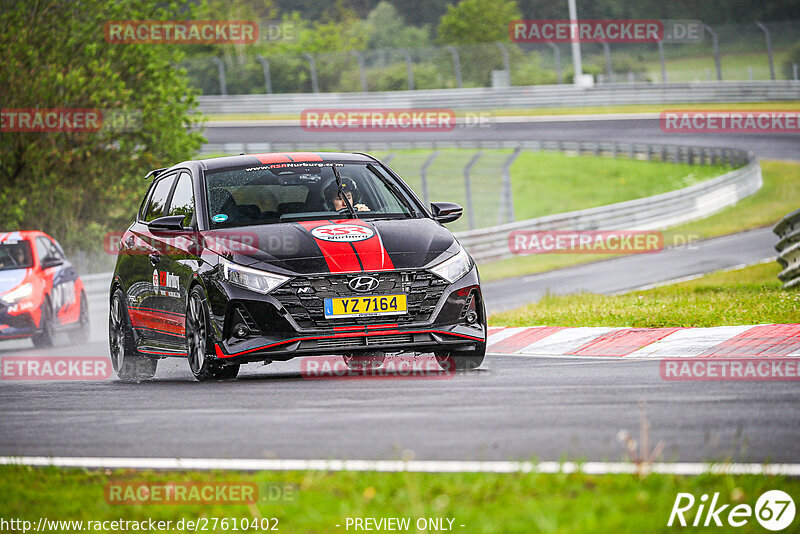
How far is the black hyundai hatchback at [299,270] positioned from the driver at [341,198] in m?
0.01

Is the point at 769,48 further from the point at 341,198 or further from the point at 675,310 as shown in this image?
the point at 341,198

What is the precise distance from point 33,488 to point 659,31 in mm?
54359

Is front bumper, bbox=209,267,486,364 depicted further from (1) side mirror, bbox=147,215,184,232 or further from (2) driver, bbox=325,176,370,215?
(2) driver, bbox=325,176,370,215

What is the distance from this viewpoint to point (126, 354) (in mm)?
10930

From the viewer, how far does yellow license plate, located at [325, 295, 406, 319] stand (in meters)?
8.65

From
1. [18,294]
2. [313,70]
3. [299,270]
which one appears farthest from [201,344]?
[313,70]

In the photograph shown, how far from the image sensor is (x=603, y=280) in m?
22.9

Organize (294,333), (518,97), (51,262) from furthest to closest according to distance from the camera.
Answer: (518,97) < (51,262) < (294,333)

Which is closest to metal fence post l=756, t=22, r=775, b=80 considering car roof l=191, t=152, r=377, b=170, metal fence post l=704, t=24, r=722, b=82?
metal fence post l=704, t=24, r=722, b=82

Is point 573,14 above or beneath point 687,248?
above

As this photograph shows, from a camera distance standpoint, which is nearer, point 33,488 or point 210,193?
point 33,488

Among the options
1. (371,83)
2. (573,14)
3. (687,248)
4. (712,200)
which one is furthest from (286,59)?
(687,248)

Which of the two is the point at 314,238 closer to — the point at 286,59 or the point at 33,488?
the point at 33,488

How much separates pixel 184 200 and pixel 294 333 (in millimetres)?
2125
